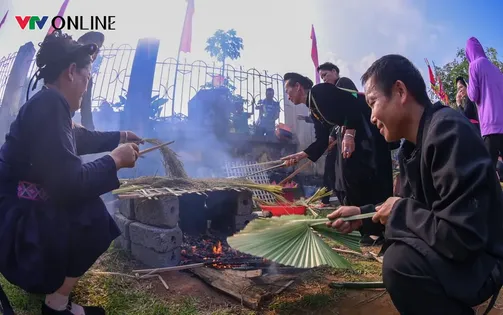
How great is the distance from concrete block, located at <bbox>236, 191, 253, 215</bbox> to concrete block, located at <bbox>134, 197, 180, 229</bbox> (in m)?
1.13

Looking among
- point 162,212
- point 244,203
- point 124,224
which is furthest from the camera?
point 244,203

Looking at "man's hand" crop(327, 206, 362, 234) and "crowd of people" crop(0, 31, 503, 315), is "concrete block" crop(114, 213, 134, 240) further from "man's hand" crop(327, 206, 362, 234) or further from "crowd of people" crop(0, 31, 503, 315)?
"man's hand" crop(327, 206, 362, 234)

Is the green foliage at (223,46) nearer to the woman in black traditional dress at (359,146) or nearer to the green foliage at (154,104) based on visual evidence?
the green foliage at (154,104)

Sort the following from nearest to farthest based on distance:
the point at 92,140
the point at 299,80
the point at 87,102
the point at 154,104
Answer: the point at 92,140 < the point at 299,80 < the point at 87,102 < the point at 154,104

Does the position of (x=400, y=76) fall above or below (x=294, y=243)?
above

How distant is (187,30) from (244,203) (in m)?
9.90

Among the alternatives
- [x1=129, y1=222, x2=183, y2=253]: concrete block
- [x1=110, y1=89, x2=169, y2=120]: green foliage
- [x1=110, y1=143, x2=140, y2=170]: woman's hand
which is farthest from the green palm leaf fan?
[x1=110, y1=89, x2=169, y2=120]: green foliage

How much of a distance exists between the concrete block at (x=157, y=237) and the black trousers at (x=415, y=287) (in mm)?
2286

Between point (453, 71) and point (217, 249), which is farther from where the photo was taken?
point (453, 71)

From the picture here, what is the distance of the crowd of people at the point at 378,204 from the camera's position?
140cm

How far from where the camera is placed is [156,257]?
11.2ft

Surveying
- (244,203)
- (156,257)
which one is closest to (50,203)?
(156,257)

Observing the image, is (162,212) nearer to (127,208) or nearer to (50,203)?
(127,208)

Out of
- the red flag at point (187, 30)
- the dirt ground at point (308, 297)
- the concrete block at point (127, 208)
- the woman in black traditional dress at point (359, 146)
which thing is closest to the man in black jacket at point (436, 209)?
the dirt ground at point (308, 297)
